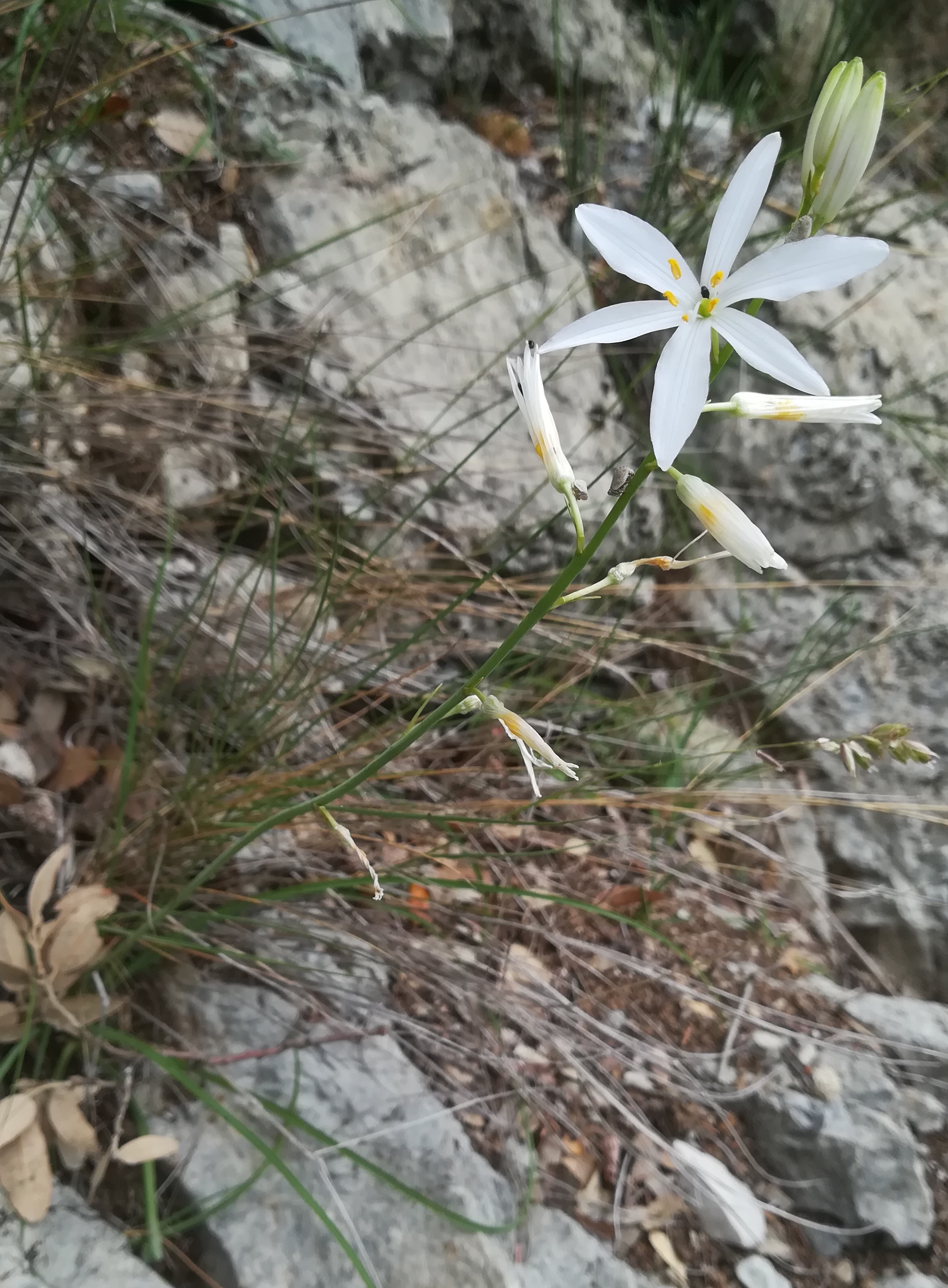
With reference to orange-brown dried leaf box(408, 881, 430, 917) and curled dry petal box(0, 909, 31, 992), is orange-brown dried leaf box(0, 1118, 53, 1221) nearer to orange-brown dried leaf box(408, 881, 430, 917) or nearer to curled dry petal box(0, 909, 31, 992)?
curled dry petal box(0, 909, 31, 992)

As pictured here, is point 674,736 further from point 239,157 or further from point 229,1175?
point 239,157

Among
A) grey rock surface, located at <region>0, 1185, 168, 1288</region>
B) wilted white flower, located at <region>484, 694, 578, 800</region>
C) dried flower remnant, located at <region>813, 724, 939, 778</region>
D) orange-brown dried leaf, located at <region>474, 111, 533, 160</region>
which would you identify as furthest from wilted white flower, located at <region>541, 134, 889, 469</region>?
orange-brown dried leaf, located at <region>474, 111, 533, 160</region>

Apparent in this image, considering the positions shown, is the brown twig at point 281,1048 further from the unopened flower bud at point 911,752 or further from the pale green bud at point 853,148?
the pale green bud at point 853,148

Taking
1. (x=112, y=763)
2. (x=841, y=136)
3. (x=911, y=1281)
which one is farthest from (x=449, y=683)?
(x=911, y=1281)

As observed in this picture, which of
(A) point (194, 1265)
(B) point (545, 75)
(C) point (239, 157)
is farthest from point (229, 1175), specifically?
(B) point (545, 75)

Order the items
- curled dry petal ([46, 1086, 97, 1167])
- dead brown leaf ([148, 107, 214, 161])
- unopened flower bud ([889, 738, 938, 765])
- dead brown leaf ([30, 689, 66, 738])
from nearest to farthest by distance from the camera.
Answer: unopened flower bud ([889, 738, 938, 765]), curled dry petal ([46, 1086, 97, 1167]), dead brown leaf ([30, 689, 66, 738]), dead brown leaf ([148, 107, 214, 161])

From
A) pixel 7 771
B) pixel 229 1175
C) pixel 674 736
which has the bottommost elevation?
pixel 229 1175
